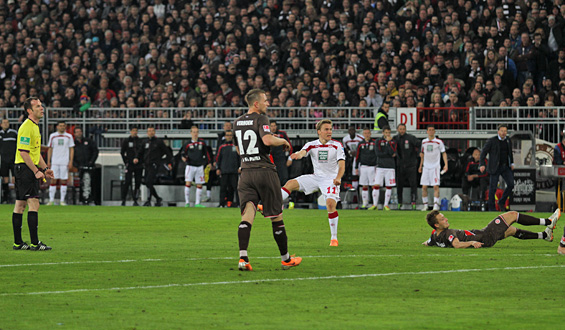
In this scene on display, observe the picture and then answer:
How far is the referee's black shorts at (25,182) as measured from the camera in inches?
476

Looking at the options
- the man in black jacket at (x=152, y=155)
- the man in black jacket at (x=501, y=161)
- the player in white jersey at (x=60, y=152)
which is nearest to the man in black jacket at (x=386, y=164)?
the man in black jacket at (x=501, y=161)

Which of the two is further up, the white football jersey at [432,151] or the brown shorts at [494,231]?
the white football jersey at [432,151]

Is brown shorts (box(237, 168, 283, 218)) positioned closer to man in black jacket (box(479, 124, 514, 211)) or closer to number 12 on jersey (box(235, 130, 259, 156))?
number 12 on jersey (box(235, 130, 259, 156))

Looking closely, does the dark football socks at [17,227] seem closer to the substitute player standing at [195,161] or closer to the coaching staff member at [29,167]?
the coaching staff member at [29,167]

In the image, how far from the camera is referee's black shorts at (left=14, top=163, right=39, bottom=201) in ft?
39.7

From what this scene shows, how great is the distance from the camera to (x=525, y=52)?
2488 cm

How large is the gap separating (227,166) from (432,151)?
5700 millimetres

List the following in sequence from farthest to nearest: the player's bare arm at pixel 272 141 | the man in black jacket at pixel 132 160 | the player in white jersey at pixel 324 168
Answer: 1. the man in black jacket at pixel 132 160
2. the player in white jersey at pixel 324 168
3. the player's bare arm at pixel 272 141

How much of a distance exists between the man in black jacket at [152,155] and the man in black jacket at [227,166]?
198cm

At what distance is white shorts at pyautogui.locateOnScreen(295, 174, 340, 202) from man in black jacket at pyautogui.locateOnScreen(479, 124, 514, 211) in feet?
28.3

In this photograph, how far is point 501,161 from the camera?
71.7ft

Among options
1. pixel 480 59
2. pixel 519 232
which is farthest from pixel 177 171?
pixel 519 232

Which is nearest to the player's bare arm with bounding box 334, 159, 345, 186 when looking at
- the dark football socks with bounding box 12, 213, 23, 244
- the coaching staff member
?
the coaching staff member

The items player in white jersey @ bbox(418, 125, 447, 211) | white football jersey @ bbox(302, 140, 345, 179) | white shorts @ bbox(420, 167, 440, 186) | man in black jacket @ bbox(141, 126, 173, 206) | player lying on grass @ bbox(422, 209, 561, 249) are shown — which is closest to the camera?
player lying on grass @ bbox(422, 209, 561, 249)
